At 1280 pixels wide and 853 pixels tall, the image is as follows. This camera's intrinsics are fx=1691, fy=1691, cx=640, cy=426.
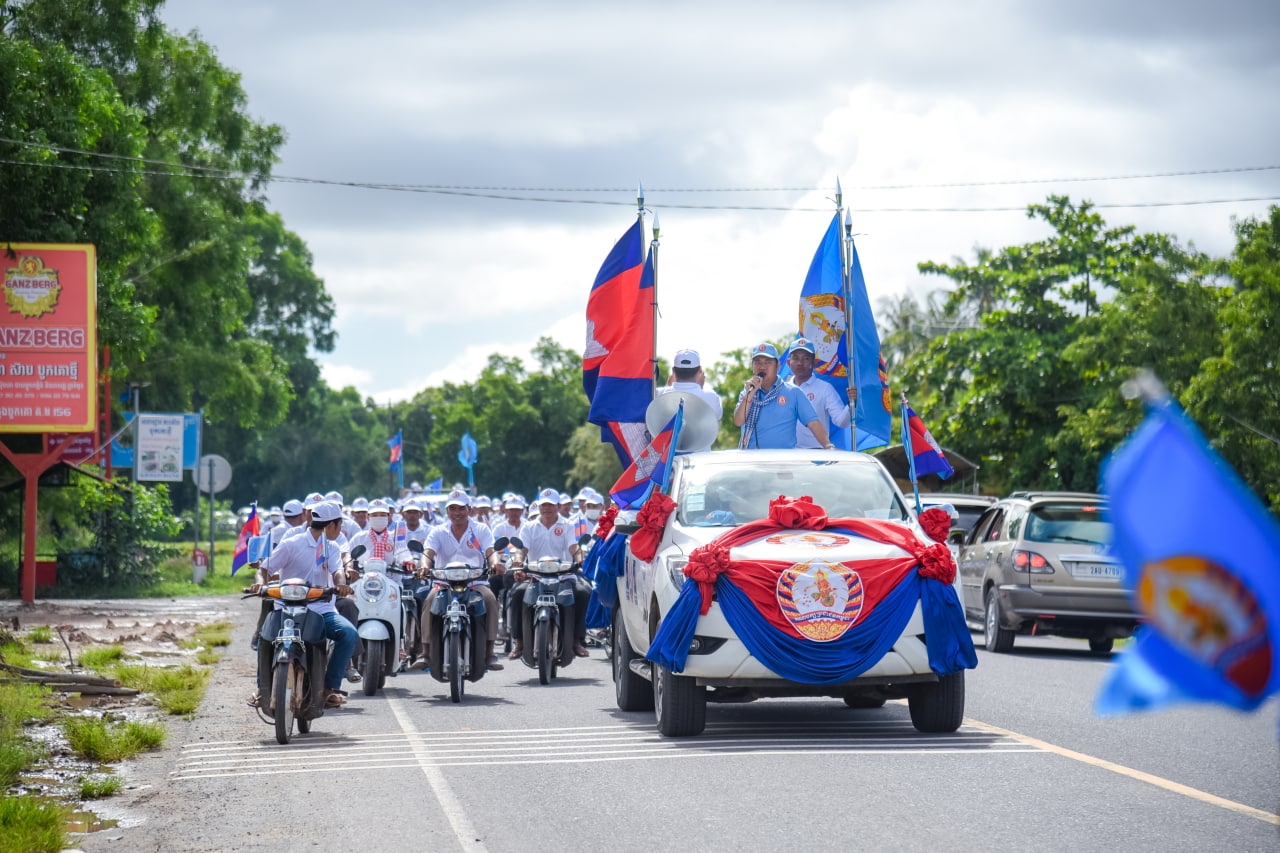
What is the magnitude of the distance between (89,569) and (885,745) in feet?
102

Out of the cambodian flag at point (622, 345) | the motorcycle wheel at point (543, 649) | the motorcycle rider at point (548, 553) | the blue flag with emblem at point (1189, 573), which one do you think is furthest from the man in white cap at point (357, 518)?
the blue flag with emblem at point (1189, 573)

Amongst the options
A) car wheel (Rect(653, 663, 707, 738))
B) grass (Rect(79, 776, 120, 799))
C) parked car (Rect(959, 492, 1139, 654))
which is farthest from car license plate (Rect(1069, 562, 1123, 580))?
grass (Rect(79, 776, 120, 799))

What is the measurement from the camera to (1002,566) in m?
19.8

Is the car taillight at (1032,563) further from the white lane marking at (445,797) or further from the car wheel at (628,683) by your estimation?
the white lane marking at (445,797)

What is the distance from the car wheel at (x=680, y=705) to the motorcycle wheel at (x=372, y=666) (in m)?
4.68

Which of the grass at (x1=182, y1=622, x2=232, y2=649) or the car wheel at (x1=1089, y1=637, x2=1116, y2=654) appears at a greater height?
the car wheel at (x1=1089, y1=637, x2=1116, y2=654)

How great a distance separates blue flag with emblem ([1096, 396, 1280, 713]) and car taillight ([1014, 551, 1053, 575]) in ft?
56.1

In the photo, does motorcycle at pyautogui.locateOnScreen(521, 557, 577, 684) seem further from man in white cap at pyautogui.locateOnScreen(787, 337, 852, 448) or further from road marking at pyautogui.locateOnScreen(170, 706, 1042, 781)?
road marking at pyautogui.locateOnScreen(170, 706, 1042, 781)

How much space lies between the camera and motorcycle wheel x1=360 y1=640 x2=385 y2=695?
15281 millimetres

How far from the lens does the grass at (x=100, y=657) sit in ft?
62.5

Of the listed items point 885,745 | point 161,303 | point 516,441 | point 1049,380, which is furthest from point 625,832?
point 516,441

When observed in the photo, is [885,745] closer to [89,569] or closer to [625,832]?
[625,832]

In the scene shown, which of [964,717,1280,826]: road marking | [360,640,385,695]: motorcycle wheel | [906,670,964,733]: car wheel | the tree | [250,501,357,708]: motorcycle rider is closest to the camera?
[964,717,1280,826]: road marking

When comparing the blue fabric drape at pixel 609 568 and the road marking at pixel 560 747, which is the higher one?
the blue fabric drape at pixel 609 568
